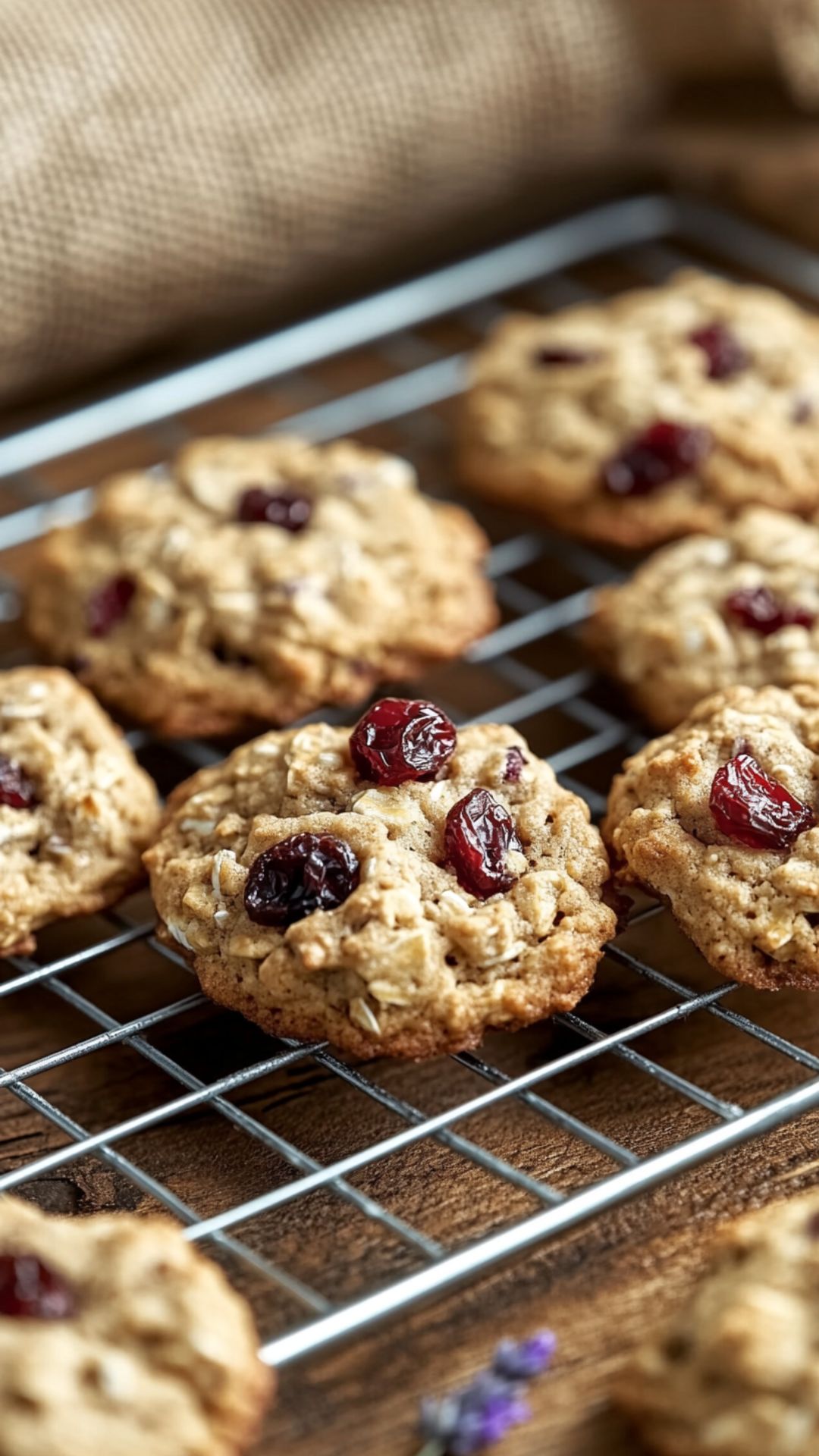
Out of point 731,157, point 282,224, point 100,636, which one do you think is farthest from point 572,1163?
point 731,157

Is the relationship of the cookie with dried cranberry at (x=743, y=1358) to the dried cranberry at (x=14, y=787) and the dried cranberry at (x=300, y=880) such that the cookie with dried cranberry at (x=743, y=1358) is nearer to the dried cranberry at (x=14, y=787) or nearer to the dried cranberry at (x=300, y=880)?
the dried cranberry at (x=300, y=880)

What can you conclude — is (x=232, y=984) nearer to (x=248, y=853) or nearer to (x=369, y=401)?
(x=248, y=853)

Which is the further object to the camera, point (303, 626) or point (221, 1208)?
point (303, 626)

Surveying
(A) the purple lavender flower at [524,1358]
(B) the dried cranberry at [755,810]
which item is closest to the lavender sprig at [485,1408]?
(A) the purple lavender flower at [524,1358]

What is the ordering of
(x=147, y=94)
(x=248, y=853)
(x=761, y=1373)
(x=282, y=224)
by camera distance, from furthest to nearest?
(x=282, y=224) → (x=147, y=94) → (x=248, y=853) → (x=761, y=1373)

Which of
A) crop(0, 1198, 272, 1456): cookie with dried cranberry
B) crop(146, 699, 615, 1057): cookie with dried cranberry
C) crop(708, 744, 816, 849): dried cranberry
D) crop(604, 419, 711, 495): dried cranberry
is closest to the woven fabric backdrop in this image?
crop(604, 419, 711, 495): dried cranberry

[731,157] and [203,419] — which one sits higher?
[731,157]

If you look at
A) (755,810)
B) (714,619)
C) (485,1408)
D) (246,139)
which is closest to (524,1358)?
(485,1408)
